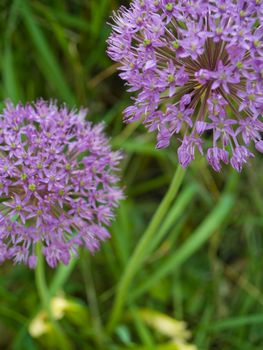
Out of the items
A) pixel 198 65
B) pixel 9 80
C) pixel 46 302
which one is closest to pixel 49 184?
pixel 198 65

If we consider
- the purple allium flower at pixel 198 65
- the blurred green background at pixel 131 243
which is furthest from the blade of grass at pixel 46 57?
the purple allium flower at pixel 198 65

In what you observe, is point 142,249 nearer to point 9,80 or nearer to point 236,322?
point 236,322

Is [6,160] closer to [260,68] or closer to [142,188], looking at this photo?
[260,68]

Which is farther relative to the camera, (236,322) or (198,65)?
(236,322)

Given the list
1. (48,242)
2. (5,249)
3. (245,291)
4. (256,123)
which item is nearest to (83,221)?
(48,242)

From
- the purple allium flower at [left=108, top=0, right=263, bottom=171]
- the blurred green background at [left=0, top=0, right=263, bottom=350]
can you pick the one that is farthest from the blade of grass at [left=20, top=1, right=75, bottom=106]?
the purple allium flower at [left=108, top=0, right=263, bottom=171]

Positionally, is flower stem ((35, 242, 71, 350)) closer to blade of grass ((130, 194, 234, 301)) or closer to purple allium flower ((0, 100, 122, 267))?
purple allium flower ((0, 100, 122, 267))
